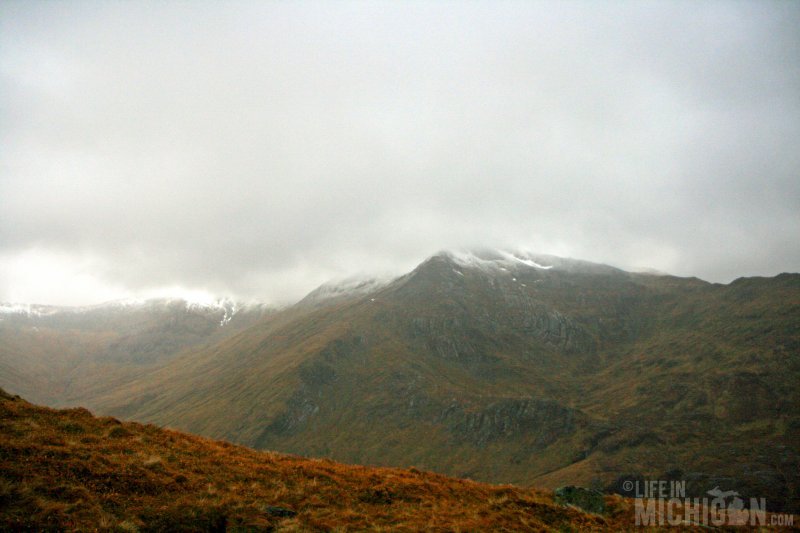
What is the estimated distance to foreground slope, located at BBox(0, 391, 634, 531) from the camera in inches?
682

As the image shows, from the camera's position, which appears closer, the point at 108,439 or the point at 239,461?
the point at 108,439

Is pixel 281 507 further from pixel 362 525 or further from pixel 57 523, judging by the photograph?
pixel 57 523

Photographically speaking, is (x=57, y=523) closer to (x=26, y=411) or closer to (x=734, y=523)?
(x=26, y=411)

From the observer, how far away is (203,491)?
68.5 ft

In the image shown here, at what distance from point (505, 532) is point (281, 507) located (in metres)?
11.4

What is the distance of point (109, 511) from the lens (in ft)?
56.7

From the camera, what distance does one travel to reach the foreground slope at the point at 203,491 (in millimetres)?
17328

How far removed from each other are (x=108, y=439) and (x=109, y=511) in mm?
9007

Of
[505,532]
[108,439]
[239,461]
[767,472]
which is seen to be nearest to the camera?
[505,532]

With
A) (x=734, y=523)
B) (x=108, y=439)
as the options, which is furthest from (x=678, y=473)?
(x=108, y=439)

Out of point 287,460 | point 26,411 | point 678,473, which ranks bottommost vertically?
point 678,473

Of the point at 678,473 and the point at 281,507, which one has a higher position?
the point at 281,507

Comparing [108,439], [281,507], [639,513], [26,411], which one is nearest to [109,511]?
[281,507]

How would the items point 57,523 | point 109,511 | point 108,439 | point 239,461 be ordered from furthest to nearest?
point 239,461 → point 108,439 → point 109,511 → point 57,523
